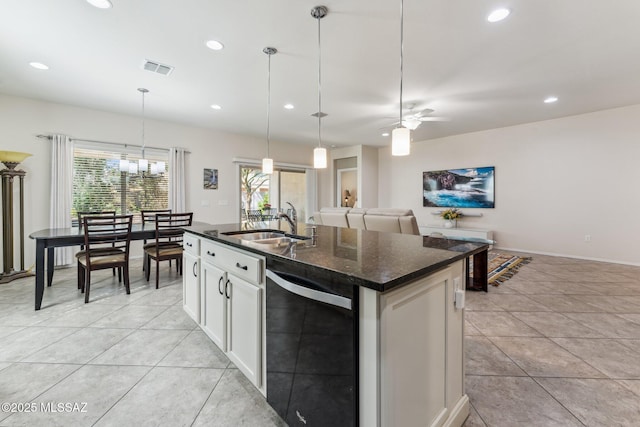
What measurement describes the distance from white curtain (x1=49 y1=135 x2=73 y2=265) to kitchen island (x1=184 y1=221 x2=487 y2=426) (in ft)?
14.0

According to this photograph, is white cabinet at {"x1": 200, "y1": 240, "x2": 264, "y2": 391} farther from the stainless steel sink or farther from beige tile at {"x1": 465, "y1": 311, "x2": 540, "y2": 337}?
beige tile at {"x1": 465, "y1": 311, "x2": 540, "y2": 337}

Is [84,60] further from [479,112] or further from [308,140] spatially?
[479,112]

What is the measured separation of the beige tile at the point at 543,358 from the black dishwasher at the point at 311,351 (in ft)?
5.09

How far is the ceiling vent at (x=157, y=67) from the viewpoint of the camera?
3.07 m

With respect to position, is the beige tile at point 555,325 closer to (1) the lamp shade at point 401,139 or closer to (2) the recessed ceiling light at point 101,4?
(1) the lamp shade at point 401,139

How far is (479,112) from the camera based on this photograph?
4812mm

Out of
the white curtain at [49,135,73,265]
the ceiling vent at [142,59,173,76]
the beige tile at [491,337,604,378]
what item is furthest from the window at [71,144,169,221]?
the beige tile at [491,337,604,378]

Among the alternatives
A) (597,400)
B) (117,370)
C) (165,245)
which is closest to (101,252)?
(165,245)

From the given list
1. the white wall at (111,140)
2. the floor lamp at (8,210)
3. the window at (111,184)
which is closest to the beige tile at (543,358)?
the white wall at (111,140)

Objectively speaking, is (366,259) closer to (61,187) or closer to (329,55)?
(329,55)

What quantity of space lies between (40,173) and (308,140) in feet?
16.9

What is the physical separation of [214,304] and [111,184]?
4.35 metres

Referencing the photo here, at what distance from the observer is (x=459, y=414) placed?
135 cm

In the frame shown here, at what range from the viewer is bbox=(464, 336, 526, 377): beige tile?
5.86 feet
